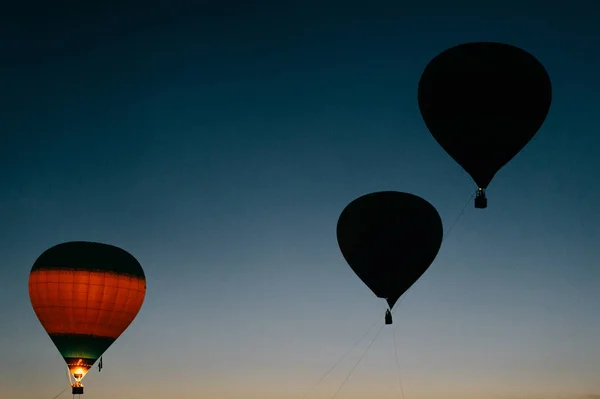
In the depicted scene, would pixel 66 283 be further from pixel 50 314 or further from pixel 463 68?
pixel 463 68

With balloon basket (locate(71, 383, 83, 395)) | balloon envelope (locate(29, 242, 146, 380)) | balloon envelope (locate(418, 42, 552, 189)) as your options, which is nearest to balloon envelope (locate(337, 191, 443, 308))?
balloon envelope (locate(418, 42, 552, 189))

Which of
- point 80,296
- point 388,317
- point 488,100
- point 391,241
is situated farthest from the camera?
point 80,296

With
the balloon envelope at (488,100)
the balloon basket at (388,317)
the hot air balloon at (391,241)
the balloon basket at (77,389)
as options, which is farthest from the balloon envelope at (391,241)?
the balloon basket at (77,389)

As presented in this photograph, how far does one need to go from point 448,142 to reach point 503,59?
2.83 meters

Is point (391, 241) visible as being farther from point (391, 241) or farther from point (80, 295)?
point (80, 295)

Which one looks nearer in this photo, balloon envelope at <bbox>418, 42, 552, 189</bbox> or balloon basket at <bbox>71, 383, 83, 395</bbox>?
balloon envelope at <bbox>418, 42, 552, 189</bbox>

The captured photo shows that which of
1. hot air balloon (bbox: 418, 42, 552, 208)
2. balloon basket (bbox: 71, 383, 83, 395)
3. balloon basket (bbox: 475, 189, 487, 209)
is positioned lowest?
balloon basket (bbox: 71, 383, 83, 395)

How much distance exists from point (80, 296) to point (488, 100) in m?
16.7

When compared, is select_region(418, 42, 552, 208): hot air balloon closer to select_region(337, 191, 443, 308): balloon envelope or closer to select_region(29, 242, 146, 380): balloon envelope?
select_region(337, 191, 443, 308): balloon envelope

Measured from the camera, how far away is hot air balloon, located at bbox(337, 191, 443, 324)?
31219mm

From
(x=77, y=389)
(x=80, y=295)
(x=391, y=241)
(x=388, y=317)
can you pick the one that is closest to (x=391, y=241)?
(x=391, y=241)

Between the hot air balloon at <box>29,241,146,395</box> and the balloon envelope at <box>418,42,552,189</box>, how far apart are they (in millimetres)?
14430

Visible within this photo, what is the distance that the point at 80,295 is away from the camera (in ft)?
117

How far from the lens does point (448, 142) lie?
28.6 metres
